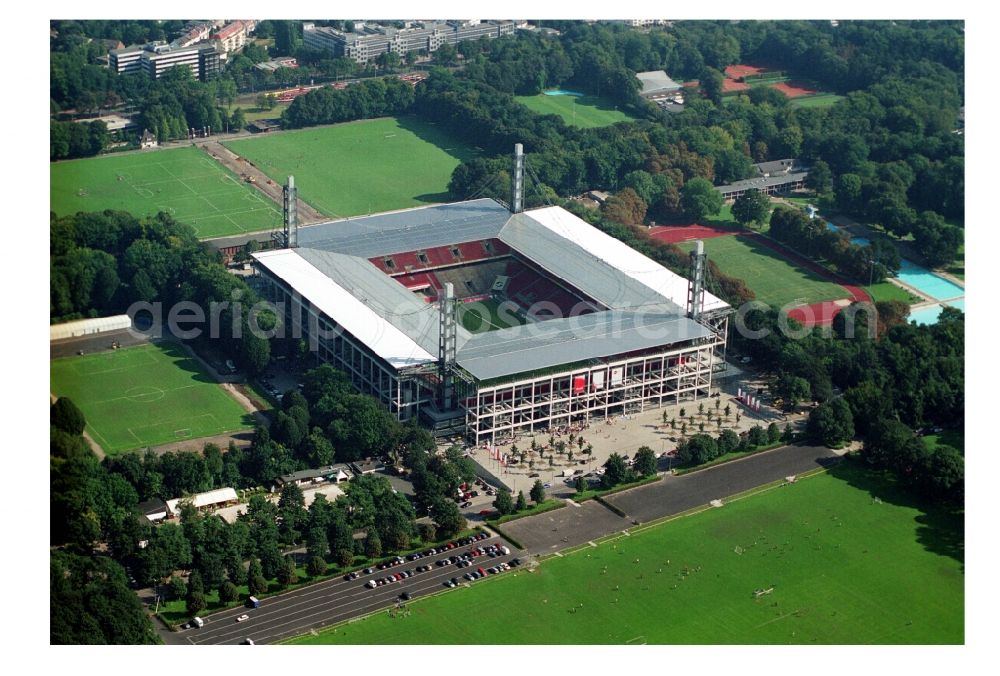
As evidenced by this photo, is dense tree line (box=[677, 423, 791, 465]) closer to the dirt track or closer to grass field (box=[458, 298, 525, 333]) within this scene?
grass field (box=[458, 298, 525, 333])

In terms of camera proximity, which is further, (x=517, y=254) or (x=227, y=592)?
(x=517, y=254)

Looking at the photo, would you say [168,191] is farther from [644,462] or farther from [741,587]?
[741,587]

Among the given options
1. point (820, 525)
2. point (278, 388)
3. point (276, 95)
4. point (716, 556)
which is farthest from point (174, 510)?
point (276, 95)

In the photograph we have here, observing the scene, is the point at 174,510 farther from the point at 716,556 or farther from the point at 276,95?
the point at 276,95

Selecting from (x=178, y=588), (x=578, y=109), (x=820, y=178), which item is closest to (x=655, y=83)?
(x=578, y=109)

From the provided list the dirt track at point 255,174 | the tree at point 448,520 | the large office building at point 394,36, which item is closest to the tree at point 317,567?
the tree at point 448,520

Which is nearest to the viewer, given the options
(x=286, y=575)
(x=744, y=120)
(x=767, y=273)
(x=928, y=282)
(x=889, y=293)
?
(x=286, y=575)

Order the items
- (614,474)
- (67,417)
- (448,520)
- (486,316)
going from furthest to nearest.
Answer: (486,316), (67,417), (614,474), (448,520)
